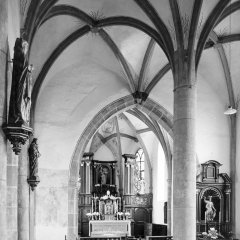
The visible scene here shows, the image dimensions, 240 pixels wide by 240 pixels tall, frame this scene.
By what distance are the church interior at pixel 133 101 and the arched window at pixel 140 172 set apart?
2.55 m

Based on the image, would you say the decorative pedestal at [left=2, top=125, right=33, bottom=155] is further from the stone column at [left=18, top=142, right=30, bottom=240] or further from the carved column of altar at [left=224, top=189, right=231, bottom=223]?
the carved column of altar at [left=224, top=189, right=231, bottom=223]

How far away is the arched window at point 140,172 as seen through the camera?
32938mm

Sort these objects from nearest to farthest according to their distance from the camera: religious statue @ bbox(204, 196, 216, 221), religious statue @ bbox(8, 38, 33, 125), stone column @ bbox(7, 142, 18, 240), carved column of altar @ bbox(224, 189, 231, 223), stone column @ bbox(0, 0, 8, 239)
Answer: stone column @ bbox(0, 0, 8, 239) → religious statue @ bbox(8, 38, 33, 125) → stone column @ bbox(7, 142, 18, 240) → religious statue @ bbox(204, 196, 216, 221) → carved column of altar @ bbox(224, 189, 231, 223)

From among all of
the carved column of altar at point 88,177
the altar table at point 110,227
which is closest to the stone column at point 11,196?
the altar table at point 110,227

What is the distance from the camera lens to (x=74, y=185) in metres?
21.6

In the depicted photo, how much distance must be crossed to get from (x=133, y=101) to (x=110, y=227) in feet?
34.2

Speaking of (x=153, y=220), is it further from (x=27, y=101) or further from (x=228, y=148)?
(x=27, y=101)

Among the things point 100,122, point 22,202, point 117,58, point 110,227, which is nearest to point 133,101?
point 100,122

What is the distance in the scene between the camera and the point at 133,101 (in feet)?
72.9

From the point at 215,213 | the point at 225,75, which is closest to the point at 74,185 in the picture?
the point at 215,213

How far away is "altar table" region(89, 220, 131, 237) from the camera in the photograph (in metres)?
29.0

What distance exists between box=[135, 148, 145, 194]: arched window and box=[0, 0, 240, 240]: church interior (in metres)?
2.55

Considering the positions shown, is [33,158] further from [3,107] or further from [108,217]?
[108,217]

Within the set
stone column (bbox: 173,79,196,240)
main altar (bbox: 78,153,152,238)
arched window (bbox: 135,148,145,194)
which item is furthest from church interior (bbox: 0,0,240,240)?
arched window (bbox: 135,148,145,194)
